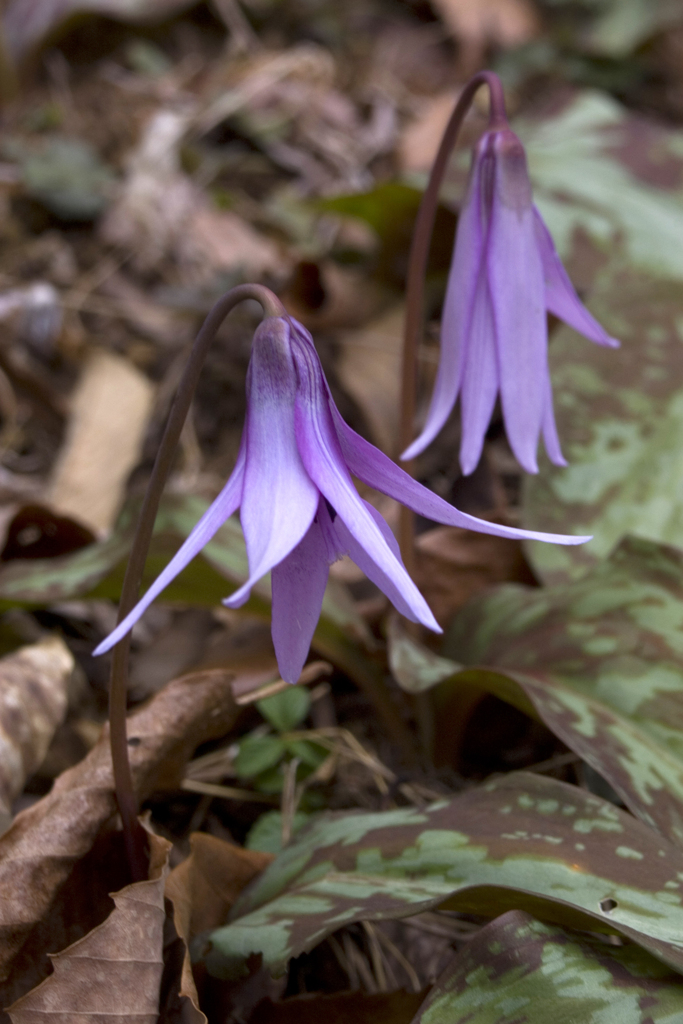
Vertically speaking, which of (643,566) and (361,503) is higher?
(361,503)

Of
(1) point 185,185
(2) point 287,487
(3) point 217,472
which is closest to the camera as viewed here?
(2) point 287,487

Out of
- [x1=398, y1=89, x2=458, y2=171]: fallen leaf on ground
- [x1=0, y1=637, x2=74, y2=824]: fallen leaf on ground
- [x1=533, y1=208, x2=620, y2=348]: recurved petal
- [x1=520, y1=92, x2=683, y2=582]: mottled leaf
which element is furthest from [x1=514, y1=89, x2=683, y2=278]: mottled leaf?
[x1=0, y1=637, x2=74, y2=824]: fallen leaf on ground

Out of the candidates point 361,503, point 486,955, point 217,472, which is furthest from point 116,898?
point 217,472

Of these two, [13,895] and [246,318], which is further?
[246,318]

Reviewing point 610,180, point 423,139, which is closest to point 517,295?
point 610,180

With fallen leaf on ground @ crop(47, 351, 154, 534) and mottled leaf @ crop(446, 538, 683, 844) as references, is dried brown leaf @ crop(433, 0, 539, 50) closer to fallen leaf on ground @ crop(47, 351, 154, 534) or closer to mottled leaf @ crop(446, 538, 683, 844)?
fallen leaf on ground @ crop(47, 351, 154, 534)

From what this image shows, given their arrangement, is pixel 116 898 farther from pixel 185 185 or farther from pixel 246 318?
pixel 185 185

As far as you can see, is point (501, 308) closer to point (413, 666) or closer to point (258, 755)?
point (413, 666)

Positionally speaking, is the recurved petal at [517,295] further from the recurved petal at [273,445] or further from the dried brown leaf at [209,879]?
the dried brown leaf at [209,879]
